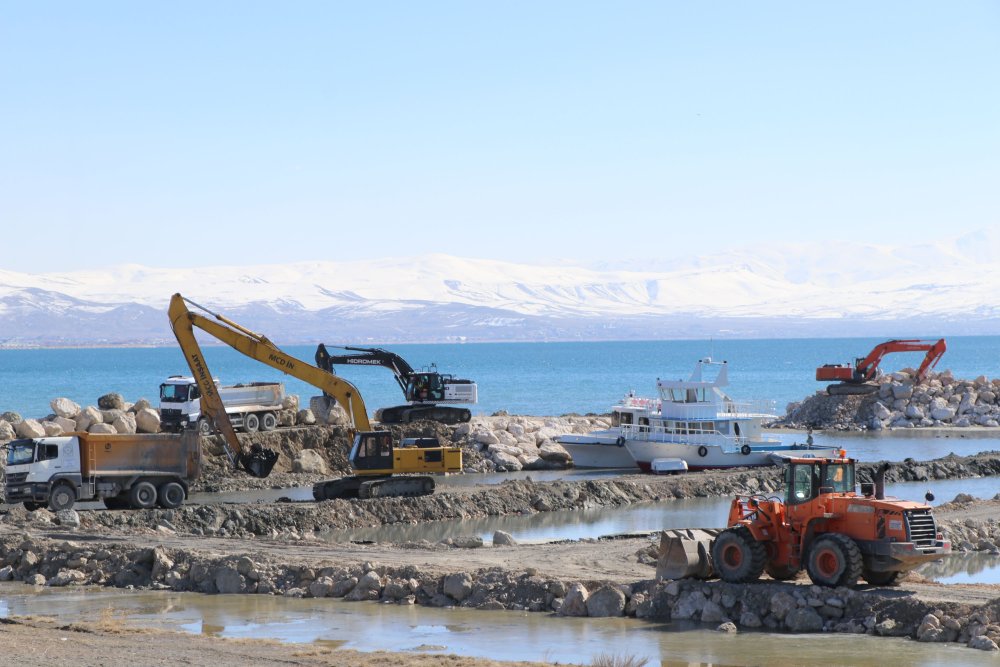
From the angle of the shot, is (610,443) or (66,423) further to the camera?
(610,443)

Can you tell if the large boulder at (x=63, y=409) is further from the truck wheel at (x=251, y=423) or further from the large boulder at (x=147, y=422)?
the truck wheel at (x=251, y=423)

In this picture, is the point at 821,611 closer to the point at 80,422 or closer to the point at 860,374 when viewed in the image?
the point at 80,422

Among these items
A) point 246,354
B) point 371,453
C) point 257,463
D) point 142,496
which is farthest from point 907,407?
point 142,496

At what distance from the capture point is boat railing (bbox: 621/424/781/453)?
4572 centimetres

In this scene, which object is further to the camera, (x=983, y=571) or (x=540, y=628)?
(x=983, y=571)

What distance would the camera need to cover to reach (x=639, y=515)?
3459 centimetres

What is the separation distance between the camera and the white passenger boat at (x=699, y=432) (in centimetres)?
4547

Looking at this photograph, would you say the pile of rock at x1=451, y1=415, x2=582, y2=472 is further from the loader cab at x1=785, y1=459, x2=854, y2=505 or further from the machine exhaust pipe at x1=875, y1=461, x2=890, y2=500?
the machine exhaust pipe at x1=875, y1=461, x2=890, y2=500

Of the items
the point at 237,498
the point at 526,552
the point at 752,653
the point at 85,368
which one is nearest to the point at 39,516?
the point at 237,498

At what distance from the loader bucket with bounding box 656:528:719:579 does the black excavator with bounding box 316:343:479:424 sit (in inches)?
1021

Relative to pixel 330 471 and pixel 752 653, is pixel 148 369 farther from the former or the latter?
pixel 752 653

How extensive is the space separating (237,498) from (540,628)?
20.3m

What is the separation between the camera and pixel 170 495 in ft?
109

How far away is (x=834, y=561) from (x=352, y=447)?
17561mm
